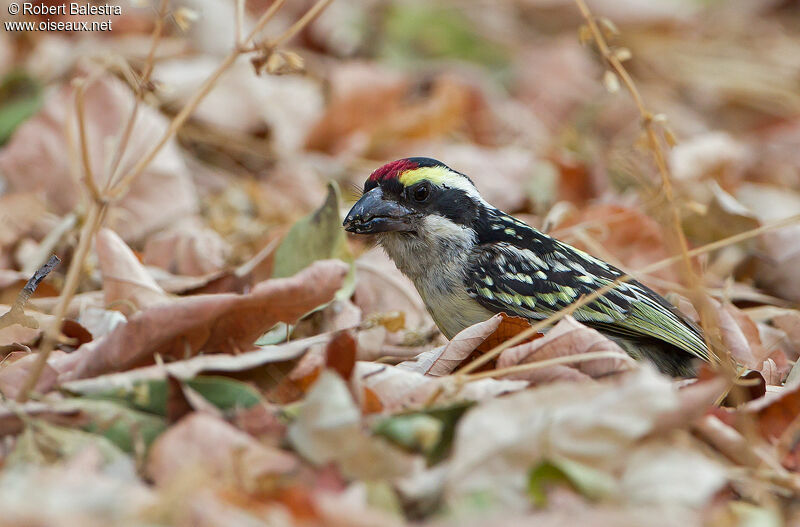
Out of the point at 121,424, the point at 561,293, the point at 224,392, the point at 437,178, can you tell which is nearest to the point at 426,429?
the point at 224,392

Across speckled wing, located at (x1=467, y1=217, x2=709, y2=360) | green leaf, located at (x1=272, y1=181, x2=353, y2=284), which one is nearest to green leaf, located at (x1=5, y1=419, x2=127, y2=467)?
green leaf, located at (x1=272, y1=181, x2=353, y2=284)

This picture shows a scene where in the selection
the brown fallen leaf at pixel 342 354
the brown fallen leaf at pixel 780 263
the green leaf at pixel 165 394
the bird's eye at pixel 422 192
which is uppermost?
the bird's eye at pixel 422 192

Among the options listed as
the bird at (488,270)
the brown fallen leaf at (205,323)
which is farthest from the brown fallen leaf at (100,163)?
the brown fallen leaf at (205,323)

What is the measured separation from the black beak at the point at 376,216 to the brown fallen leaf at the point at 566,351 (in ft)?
4.11

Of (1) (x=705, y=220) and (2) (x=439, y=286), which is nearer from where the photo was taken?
(2) (x=439, y=286)

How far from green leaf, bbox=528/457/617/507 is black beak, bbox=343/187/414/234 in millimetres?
2001

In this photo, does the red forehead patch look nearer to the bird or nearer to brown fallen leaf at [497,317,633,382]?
the bird

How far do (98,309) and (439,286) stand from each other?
4.58ft

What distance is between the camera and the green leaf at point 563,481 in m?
2.40

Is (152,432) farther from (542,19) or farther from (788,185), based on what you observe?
(542,19)

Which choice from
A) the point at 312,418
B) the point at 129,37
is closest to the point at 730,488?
the point at 312,418

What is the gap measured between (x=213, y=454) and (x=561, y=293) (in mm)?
2054

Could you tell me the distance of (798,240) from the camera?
17.6ft

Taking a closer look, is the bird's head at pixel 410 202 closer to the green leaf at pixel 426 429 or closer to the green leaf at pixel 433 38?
the green leaf at pixel 426 429
